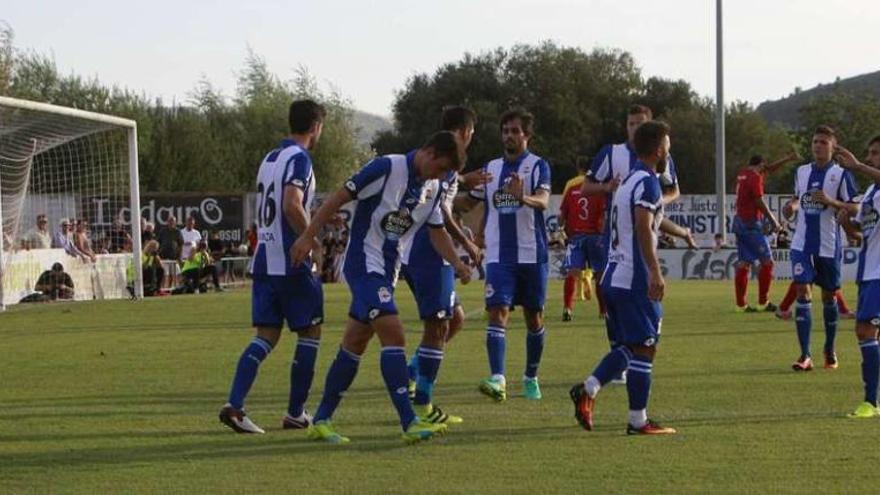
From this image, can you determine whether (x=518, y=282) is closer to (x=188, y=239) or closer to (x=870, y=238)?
(x=870, y=238)

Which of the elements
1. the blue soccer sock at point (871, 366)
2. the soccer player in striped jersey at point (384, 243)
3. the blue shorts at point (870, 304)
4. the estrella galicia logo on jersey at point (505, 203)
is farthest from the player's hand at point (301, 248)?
the blue soccer sock at point (871, 366)

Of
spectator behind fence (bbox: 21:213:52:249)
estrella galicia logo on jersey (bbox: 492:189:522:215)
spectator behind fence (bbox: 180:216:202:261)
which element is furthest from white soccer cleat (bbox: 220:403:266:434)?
spectator behind fence (bbox: 180:216:202:261)

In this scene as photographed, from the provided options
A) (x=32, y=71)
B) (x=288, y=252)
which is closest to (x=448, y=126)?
(x=288, y=252)

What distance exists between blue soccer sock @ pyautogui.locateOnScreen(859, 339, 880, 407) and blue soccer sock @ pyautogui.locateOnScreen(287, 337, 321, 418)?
3833 mm

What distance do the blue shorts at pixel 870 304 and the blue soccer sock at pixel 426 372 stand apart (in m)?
2.92

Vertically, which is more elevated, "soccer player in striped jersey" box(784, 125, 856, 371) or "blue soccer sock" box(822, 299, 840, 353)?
"soccer player in striped jersey" box(784, 125, 856, 371)

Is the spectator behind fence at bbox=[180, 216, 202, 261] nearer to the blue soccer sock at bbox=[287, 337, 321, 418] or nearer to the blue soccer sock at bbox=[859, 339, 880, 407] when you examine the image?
the blue soccer sock at bbox=[287, 337, 321, 418]

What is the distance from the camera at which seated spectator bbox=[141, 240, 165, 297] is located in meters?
33.7

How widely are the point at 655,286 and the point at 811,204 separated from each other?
215 inches

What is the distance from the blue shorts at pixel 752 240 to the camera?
22.2 m

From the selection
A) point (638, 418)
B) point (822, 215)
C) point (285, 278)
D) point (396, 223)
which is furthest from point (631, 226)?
point (822, 215)

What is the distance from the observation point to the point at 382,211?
9.39 metres

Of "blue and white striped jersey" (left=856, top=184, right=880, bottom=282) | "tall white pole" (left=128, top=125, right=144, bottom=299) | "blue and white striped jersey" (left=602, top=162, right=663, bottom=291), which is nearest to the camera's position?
"blue and white striped jersey" (left=602, top=162, right=663, bottom=291)

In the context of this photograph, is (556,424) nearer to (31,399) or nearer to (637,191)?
(637,191)
